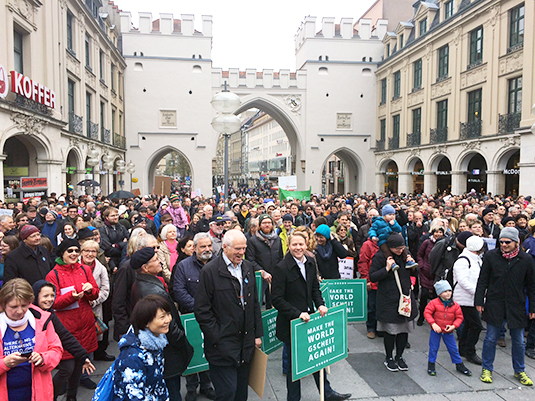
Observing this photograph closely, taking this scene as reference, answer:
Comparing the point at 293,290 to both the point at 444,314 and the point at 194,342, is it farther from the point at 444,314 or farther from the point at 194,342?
the point at 444,314

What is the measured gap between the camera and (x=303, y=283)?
4086 millimetres

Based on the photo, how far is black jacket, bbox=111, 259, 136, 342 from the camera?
3.80m

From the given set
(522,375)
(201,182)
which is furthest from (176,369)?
(201,182)

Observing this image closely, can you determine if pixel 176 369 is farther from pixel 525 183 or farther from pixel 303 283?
pixel 525 183

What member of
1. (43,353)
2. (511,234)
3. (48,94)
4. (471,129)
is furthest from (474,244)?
(471,129)

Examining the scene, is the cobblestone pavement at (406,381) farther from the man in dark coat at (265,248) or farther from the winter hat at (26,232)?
the winter hat at (26,232)

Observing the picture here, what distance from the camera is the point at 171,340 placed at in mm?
3164

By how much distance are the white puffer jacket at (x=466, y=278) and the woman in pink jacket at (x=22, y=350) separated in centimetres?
460

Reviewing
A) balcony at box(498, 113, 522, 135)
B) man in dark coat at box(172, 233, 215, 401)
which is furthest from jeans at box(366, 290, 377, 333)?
balcony at box(498, 113, 522, 135)

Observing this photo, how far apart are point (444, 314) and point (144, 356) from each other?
3.69 meters

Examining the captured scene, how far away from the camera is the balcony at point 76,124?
19.3 metres

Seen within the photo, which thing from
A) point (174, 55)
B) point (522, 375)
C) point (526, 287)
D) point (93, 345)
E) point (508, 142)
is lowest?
point (522, 375)

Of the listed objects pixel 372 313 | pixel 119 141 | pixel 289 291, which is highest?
pixel 119 141

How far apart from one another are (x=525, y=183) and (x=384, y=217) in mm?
14534
